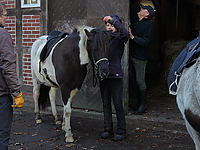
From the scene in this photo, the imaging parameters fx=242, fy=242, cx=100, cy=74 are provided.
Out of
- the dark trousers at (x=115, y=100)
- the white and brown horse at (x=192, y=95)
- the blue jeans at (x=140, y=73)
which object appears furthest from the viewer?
the blue jeans at (x=140, y=73)

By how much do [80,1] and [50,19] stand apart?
1024 mm

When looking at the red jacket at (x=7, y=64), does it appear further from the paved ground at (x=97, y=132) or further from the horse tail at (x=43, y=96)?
the horse tail at (x=43, y=96)

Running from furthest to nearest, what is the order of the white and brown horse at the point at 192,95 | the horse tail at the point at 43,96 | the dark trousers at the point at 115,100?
1. the horse tail at the point at 43,96
2. the dark trousers at the point at 115,100
3. the white and brown horse at the point at 192,95

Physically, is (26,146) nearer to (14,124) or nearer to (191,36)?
(14,124)

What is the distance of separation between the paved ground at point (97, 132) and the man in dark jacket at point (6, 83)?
103 cm

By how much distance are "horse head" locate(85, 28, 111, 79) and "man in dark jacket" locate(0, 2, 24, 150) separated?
119cm

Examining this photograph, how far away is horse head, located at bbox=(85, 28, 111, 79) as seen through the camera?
345 cm

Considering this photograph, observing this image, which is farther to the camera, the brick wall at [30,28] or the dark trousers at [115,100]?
the brick wall at [30,28]

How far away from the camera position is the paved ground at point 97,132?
12.3 ft

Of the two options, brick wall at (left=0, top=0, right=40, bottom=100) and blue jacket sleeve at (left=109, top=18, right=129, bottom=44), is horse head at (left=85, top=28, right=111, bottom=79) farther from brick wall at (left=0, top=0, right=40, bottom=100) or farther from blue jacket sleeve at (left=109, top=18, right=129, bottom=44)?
brick wall at (left=0, top=0, right=40, bottom=100)

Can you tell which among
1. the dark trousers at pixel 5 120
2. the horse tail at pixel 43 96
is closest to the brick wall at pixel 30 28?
the horse tail at pixel 43 96

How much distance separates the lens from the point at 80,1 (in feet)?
18.7

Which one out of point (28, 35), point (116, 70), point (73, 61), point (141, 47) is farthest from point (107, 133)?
→ point (28, 35)

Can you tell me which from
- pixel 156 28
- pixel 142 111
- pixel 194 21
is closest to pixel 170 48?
pixel 156 28
